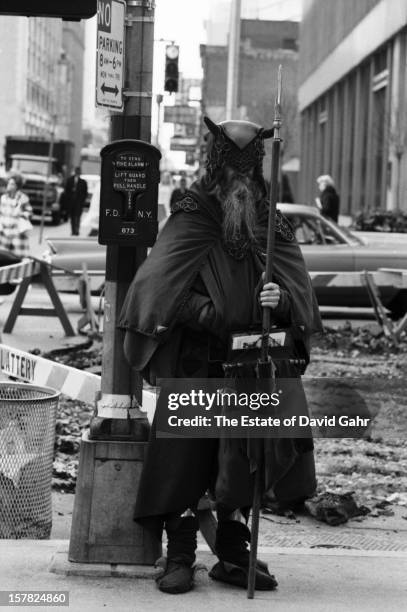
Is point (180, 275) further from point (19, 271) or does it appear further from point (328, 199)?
point (328, 199)

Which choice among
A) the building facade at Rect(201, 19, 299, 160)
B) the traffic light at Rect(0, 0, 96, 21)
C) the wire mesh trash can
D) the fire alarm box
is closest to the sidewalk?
the wire mesh trash can

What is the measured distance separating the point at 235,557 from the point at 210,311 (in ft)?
3.58

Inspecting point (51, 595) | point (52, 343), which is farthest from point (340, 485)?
point (52, 343)

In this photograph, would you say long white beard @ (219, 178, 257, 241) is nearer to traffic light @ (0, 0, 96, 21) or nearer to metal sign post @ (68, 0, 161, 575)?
metal sign post @ (68, 0, 161, 575)

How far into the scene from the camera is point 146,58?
5699 mm

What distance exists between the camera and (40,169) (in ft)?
155

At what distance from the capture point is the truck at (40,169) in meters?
43.7

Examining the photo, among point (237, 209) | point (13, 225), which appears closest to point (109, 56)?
point (237, 209)

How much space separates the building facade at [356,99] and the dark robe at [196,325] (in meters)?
31.4

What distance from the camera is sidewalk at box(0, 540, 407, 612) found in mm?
5105

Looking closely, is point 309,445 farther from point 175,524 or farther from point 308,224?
point 308,224

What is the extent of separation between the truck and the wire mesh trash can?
102 ft

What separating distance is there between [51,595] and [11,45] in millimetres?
96461

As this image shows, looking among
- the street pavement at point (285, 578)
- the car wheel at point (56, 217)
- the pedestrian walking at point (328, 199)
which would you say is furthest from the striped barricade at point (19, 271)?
the car wheel at point (56, 217)
